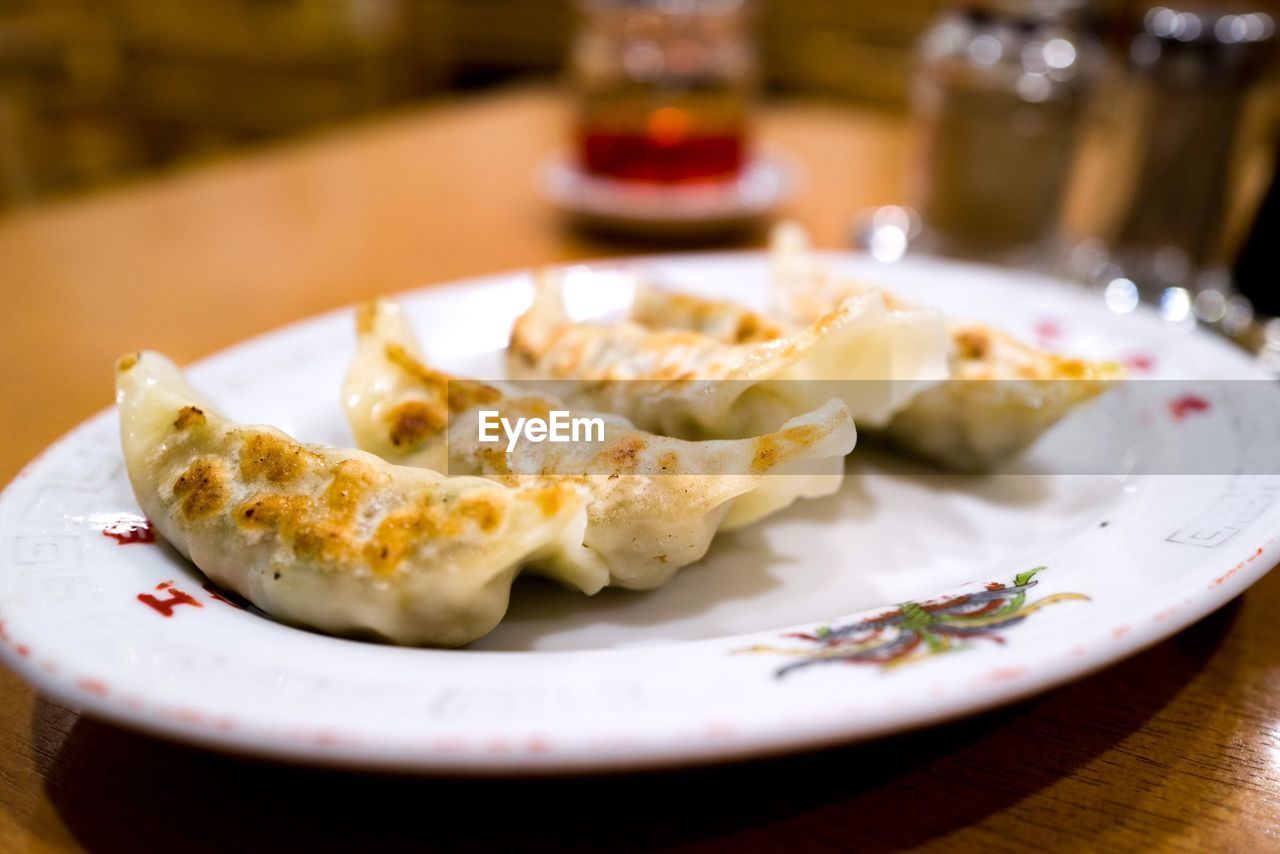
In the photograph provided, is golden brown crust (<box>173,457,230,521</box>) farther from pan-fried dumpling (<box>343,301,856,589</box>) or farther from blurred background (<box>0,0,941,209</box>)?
blurred background (<box>0,0,941,209</box>)

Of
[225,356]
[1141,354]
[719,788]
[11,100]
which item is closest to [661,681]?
[719,788]

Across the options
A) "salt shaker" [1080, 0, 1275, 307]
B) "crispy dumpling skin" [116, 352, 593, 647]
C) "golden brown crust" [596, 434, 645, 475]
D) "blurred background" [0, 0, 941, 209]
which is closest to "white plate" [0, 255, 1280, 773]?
"crispy dumpling skin" [116, 352, 593, 647]

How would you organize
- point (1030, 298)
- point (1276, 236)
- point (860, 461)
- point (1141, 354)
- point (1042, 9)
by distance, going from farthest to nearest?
point (1042, 9)
point (1276, 236)
point (1030, 298)
point (1141, 354)
point (860, 461)

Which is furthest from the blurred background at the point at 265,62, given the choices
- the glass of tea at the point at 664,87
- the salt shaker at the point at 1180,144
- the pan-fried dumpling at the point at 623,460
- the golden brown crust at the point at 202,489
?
the golden brown crust at the point at 202,489

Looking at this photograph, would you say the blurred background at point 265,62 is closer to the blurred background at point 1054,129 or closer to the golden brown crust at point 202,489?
the blurred background at point 1054,129

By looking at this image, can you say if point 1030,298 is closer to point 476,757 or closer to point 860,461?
point 860,461

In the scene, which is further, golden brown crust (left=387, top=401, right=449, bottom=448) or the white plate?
golden brown crust (left=387, top=401, right=449, bottom=448)
